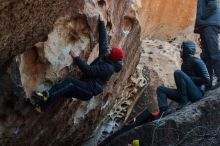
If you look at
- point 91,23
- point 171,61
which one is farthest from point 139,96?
point 91,23

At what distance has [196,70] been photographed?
9508mm

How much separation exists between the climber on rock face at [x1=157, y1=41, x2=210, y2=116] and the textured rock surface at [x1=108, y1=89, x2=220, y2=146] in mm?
600

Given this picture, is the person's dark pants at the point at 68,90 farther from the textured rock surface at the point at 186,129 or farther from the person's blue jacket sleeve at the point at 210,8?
the person's blue jacket sleeve at the point at 210,8

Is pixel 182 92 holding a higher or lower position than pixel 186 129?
higher

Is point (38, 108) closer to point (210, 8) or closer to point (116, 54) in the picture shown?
point (116, 54)

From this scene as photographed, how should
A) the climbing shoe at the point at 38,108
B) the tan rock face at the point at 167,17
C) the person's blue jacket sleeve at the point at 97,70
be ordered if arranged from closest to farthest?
the climbing shoe at the point at 38,108, the person's blue jacket sleeve at the point at 97,70, the tan rock face at the point at 167,17

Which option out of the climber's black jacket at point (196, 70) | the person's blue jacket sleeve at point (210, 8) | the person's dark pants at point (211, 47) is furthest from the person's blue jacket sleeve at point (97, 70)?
the person's blue jacket sleeve at point (210, 8)

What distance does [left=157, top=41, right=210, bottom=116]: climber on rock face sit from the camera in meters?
9.36

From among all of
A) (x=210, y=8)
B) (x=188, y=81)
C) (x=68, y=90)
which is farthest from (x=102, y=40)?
(x=210, y=8)

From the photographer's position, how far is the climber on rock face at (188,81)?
30.7ft

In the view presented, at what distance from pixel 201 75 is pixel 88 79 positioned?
2292 millimetres

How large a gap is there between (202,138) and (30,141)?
328 centimetres

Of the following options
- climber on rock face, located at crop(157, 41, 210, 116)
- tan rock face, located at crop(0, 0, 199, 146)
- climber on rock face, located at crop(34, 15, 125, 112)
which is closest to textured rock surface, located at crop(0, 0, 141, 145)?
tan rock face, located at crop(0, 0, 199, 146)

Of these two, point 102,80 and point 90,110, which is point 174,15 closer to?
point 90,110
